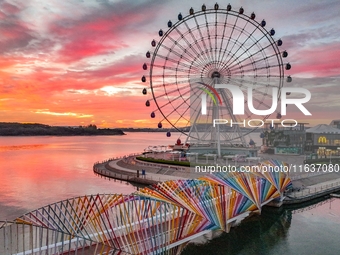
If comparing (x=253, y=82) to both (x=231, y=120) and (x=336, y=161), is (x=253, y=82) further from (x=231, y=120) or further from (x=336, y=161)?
(x=336, y=161)

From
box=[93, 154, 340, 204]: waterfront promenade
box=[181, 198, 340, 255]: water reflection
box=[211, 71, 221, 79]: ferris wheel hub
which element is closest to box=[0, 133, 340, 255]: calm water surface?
box=[181, 198, 340, 255]: water reflection

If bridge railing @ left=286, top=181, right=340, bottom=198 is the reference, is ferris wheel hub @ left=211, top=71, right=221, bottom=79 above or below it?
above

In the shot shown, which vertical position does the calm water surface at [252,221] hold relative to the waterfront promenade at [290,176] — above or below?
below

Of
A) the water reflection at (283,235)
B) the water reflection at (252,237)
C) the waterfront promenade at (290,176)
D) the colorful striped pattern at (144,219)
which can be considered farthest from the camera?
the waterfront promenade at (290,176)

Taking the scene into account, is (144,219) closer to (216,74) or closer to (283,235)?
(283,235)

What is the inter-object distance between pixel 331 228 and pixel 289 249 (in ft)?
18.3

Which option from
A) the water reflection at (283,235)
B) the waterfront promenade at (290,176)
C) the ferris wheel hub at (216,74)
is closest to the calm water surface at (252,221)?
the water reflection at (283,235)

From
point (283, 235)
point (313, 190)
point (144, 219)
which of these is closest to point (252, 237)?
point (283, 235)

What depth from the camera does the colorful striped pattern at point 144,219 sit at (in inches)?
555

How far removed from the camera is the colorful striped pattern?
1410 cm

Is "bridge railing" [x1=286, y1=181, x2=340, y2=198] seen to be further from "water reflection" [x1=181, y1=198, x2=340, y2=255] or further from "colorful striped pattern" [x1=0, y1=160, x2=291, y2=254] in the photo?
"colorful striped pattern" [x1=0, y1=160, x2=291, y2=254]

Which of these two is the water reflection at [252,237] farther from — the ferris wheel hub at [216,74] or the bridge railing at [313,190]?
the ferris wheel hub at [216,74]

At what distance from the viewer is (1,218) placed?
2689cm

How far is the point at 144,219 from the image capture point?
1525cm
